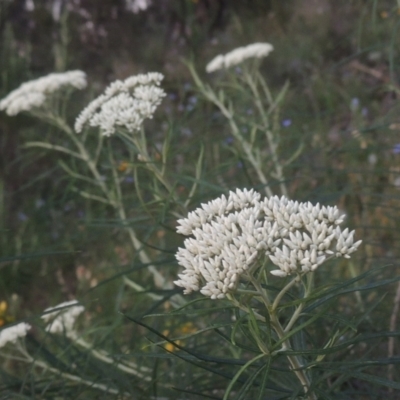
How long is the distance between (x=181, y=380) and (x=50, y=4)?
683 centimetres

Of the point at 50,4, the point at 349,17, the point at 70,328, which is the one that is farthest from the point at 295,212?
the point at 50,4

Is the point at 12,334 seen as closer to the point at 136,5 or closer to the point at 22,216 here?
the point at 22,216

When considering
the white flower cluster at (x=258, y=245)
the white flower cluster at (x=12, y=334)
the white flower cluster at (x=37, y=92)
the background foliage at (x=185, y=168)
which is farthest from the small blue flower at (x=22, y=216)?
the white flower cluster at (x=258, y=245)

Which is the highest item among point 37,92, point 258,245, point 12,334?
point 37,92

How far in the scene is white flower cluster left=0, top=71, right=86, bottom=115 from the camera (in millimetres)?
2152

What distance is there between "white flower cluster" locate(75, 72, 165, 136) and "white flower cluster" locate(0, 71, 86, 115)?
0.37m

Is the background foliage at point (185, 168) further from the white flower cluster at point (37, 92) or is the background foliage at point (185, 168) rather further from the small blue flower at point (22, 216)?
the white flower cluster at point (37, 92)

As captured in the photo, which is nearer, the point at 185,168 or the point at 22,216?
the point at 185,168

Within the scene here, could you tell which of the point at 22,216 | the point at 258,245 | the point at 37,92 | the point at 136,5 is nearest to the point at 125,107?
the point at 37,92

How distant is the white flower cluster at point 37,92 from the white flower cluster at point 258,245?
1.30 metres

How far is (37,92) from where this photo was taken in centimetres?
223

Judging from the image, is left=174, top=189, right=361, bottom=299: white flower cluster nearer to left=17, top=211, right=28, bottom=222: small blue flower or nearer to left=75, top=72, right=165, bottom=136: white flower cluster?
left=75, top=72, right=165, bottom=136: white flower cluster

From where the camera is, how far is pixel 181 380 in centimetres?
158

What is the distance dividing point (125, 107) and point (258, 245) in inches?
33.0
